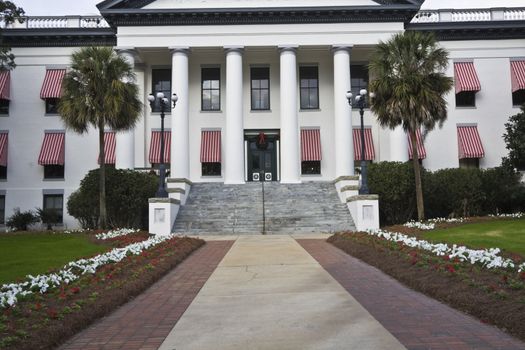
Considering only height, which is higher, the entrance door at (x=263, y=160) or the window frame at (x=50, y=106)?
the window frame at (x=50, y=106)

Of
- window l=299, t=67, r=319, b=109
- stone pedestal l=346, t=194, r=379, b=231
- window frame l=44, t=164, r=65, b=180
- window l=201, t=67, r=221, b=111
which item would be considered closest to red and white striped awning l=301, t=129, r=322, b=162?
window l=299, t=67, r=319, b=109

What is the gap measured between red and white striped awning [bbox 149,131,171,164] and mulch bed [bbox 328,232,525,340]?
24.4 m

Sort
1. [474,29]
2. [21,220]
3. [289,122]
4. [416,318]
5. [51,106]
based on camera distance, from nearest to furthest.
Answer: [416,318] < [21,220] < [289,122] < [474,29] < [51,106]

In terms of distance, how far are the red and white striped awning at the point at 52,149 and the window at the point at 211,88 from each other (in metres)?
9.29

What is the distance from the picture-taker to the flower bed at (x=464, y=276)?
677cm

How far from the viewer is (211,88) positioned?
3772 centimetres

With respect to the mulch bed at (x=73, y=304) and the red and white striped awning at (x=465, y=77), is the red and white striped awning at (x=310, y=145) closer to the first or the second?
the red and white striped awning at (x=465, y=77)

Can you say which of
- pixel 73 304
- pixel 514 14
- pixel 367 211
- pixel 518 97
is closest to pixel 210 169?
pixel 367 211

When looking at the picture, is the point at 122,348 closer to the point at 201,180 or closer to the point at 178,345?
the point at 178,345

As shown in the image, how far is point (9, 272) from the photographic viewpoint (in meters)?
11.7

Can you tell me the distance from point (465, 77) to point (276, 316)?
32.7 meters

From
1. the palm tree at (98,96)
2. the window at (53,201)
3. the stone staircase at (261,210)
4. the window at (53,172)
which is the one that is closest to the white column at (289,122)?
the stone staircase at (261,210)

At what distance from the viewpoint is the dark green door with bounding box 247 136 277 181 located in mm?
37719

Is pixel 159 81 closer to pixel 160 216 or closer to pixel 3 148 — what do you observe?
pixel 3 148
